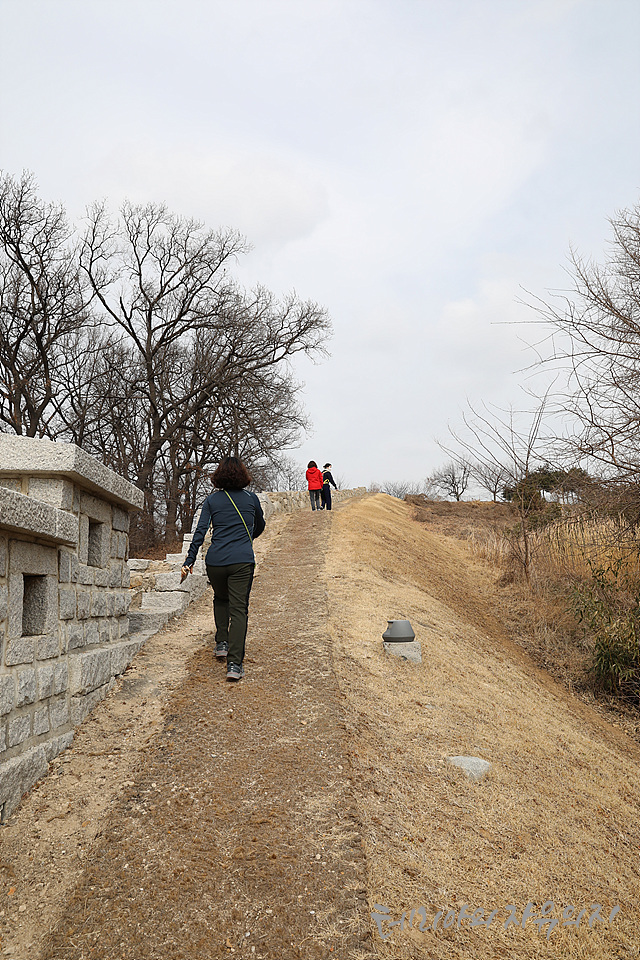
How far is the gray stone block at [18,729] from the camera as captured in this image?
12.1ft

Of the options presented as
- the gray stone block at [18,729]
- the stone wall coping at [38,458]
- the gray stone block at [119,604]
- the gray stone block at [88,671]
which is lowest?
the gray stone block at [18,729]

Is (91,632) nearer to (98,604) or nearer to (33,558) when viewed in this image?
(98,604)

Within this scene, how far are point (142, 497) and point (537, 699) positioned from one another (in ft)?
17.0

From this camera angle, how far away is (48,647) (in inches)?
166

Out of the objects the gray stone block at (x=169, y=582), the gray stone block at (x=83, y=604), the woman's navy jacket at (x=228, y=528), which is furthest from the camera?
the gray stone block at (x=169, y=582)

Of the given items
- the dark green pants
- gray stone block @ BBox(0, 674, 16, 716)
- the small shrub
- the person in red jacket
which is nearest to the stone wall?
gray stone block @ BBox(0, 674, 16, 716)

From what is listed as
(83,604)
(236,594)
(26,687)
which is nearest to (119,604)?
(83,604)

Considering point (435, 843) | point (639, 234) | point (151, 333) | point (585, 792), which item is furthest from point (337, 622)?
point (151, 333)

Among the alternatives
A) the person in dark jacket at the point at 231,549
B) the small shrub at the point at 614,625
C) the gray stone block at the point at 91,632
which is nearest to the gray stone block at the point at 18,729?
the gray stone block at the point at 91,632

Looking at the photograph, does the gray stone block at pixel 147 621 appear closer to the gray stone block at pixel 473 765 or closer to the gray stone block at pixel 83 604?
the gray stone block at pixel 83 604

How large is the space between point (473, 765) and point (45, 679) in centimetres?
298

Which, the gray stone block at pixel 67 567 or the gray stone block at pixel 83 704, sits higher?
the gray stone block at pixel 67 567

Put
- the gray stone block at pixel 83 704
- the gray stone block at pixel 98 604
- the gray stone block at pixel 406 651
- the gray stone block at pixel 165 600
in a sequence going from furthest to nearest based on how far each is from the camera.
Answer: the gray stone block at pixel 165 600
the gray stone block at pixel 406 651
the gray stone block at pixel 98 604
the gray stone block at pixel 83 704

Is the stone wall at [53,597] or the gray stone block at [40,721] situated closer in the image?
the stone wall at [53,597]
